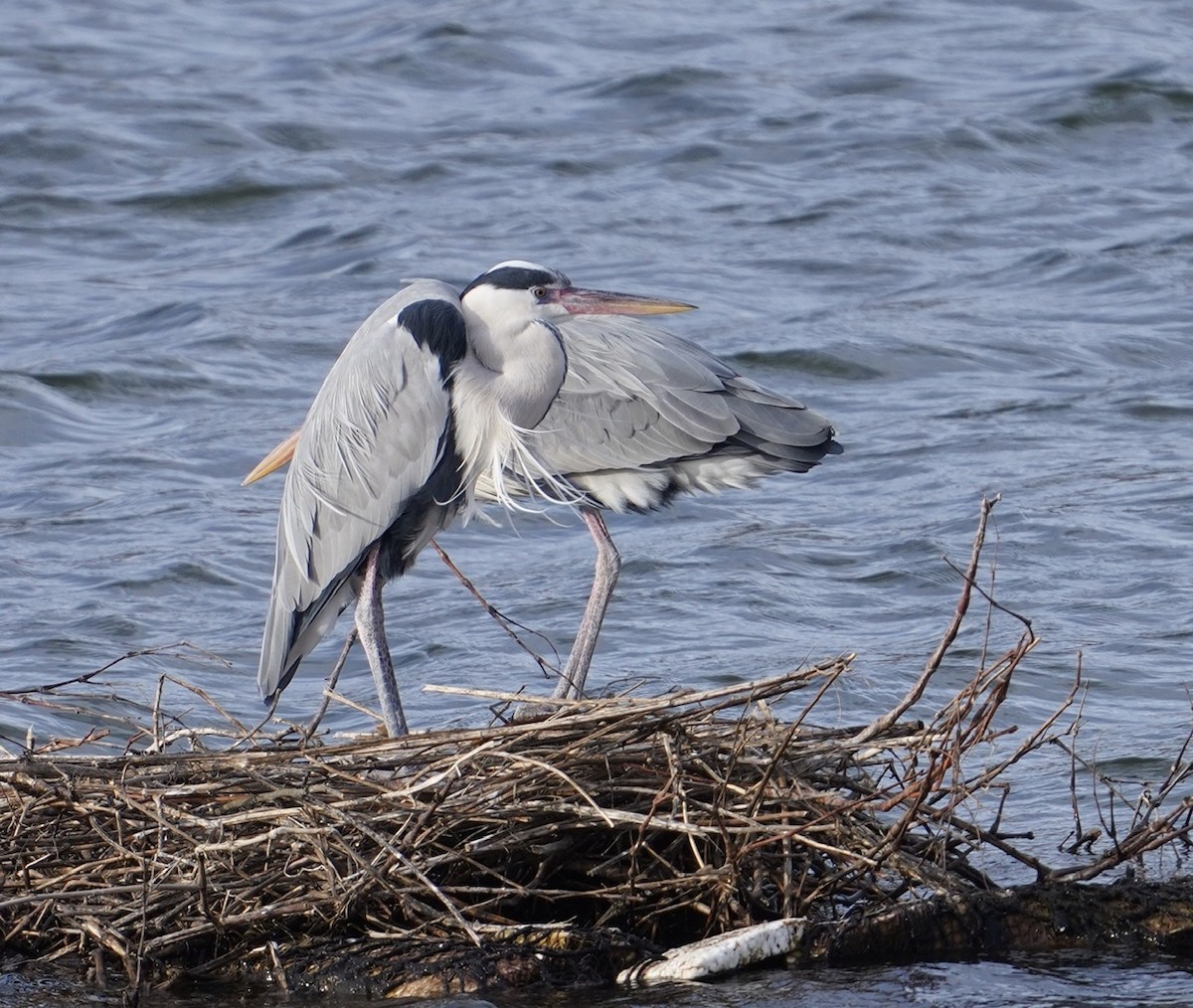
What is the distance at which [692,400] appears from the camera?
6.28 meters

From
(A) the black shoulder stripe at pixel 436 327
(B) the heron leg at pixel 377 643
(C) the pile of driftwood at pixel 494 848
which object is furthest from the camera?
(A) the black shoulder stripe at pixel 436 327

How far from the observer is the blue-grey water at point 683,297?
300 inches

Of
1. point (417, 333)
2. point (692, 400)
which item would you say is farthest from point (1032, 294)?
point (417, 333)

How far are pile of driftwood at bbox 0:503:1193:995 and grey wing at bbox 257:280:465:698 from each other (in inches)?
43.1

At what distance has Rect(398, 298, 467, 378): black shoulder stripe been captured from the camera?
571cm

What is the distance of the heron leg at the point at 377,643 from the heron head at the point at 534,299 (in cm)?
73

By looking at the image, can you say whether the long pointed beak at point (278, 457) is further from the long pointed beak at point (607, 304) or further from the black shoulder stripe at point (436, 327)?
the long pointed beak at point (607, 304)

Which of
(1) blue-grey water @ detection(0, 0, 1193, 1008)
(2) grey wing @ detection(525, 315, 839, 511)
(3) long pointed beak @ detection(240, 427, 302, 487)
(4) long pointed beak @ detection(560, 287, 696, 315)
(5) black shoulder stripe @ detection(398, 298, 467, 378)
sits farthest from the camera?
(1) blue-grey water @ detection(0, 0, 1193, 1008)

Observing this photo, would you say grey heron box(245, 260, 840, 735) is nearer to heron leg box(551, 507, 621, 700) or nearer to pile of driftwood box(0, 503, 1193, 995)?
heron leg box(551, 507, 621, 700)

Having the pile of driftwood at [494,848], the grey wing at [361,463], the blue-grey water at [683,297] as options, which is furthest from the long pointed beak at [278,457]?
the pile of driftwood at [494,848]

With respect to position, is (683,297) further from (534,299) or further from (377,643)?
(377,643)

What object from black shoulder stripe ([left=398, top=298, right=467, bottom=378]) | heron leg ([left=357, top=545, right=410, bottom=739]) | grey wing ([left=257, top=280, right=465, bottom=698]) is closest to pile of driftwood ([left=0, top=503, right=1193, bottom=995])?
heron leg ([left=357, top=545, right=410, bottom=739])

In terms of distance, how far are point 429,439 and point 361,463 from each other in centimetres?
20

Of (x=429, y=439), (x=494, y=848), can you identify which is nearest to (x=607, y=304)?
(x=429, y=439)
